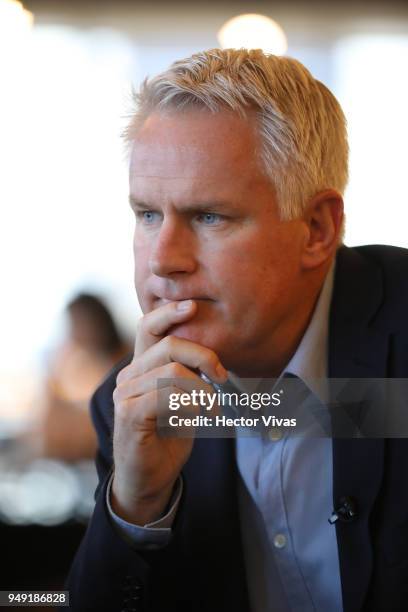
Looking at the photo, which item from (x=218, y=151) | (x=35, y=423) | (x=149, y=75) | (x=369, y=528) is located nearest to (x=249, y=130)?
(x=218, y=151)

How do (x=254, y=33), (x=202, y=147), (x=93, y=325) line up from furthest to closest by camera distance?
(x=93, y=325) → (x=254, y=33) → (x=202, y=147)

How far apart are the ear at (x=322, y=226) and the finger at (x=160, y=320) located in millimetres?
181

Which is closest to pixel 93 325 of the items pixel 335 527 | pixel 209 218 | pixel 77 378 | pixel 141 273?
pixel 77 378

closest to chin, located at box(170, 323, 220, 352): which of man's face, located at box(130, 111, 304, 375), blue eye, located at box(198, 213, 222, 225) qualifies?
man's face, located at box(130, 111, 304, 375)

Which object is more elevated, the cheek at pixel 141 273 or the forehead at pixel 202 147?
the forehead at pixel 202 147

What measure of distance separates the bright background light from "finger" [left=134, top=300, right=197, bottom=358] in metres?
0.38

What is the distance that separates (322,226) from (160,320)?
25 cm

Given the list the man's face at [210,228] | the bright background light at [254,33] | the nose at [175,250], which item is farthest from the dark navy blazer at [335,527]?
the bright background light at [254,33]

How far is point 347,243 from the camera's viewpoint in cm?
97

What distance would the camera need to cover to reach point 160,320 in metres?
0.84

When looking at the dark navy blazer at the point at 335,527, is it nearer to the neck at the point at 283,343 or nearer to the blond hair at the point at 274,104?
the neck at the point at 283,343

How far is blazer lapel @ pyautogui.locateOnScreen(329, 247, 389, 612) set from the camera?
84 centimetres

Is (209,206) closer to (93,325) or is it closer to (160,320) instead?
(160,320)

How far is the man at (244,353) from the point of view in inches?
32.3
